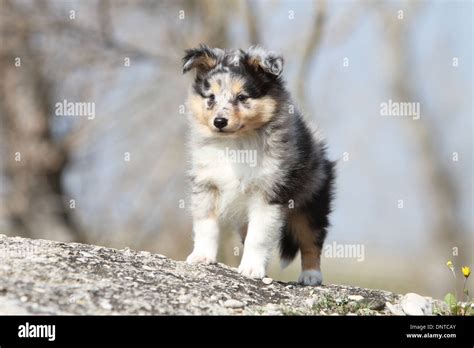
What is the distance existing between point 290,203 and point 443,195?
1378cm

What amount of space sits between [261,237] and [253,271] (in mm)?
312


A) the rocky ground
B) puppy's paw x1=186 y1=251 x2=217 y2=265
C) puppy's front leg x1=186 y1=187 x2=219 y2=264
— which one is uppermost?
puppy's front leg x1=186 y1=187 x2=219 y2=264

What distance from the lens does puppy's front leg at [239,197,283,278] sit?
297 inches

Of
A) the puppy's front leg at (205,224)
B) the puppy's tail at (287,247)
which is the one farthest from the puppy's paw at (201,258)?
the puppy's tail at (287,247)

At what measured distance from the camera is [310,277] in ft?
27.1

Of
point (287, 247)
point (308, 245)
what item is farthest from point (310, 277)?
point (287, 247)

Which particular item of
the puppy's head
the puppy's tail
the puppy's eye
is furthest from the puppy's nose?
the puppy's tail

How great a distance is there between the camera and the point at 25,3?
2100cm

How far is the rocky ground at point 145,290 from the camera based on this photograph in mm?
6023

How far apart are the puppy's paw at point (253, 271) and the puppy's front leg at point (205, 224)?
13.6 inches

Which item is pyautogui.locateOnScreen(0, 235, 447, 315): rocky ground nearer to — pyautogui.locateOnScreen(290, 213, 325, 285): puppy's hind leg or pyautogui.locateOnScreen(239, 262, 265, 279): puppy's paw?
pyautogui.locateOnScreen(239, 262, 265, 279): puppy's paw

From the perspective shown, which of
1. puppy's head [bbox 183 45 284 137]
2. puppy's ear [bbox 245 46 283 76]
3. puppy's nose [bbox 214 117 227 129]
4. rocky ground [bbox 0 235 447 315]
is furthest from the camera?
puppy's ear [bbox 245 46 283 76]

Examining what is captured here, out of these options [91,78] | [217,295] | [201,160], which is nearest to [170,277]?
[217,295]
